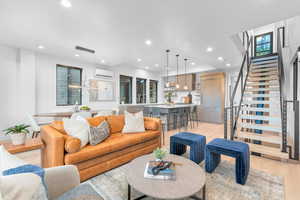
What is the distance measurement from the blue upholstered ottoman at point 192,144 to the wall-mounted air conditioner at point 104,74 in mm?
4493

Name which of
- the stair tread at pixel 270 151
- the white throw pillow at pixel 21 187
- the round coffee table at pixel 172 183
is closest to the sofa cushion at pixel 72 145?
the round coffee table at pixel 172 183

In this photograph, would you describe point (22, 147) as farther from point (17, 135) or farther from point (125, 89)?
point (125, 89)

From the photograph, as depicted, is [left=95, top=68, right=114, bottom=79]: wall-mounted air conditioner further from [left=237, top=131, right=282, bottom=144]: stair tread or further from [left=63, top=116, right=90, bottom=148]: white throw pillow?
[left=237, top=131, right=282, bottom=144]: stair tread

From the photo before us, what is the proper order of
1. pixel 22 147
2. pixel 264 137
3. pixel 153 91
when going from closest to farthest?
pixel 22 147 < pixel 264 137 < pixel 153 91

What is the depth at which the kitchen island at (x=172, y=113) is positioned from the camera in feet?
16.9

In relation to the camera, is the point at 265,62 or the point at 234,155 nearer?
the point at 234,155

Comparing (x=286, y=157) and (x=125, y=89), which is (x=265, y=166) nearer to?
(x=286, y=157)

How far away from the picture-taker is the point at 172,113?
530cm

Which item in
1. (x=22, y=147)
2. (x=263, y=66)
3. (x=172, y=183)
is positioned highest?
(x=263, y=66)

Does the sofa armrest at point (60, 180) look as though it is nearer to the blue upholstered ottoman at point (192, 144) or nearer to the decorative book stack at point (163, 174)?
the decorative book stack at point (163, 174)

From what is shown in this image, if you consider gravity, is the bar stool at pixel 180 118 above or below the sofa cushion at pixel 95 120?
below

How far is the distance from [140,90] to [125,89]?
1.06 meters

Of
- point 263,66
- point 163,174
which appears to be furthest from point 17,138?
point 263,66

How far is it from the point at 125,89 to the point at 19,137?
527cm
